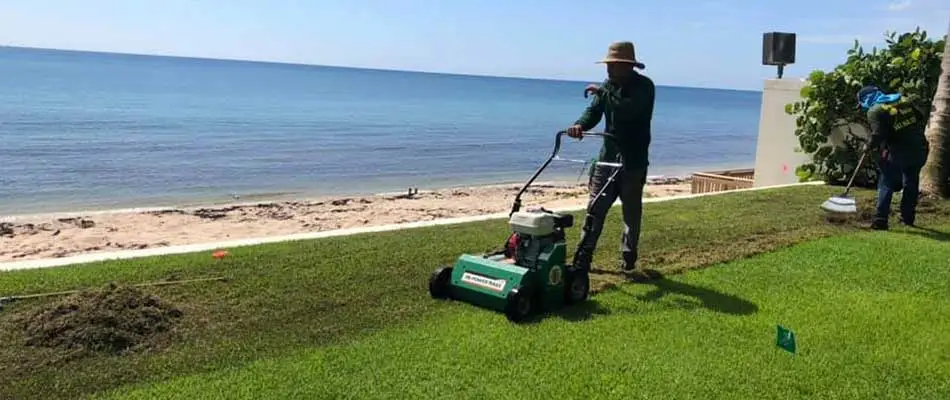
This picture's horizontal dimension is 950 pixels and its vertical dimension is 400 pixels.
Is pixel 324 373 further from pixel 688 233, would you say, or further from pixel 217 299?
pixel 688 233

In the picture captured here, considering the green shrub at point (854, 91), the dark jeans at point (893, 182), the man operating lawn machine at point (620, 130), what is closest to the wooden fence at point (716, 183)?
the green shrub at point (854, 91)

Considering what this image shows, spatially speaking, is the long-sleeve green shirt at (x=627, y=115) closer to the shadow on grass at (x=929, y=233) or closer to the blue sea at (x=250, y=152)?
the shadow on grass at (x=929, y=233)

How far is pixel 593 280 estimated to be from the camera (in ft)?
19.6

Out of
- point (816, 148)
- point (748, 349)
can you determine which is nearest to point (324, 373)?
point (748, 349)

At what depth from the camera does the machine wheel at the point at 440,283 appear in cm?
530

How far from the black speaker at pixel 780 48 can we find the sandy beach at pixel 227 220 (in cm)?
441

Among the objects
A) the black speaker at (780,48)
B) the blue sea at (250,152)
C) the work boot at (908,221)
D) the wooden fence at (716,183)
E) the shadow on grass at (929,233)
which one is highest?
the black speaker at (780,48)

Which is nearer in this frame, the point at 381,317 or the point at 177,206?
the point at 381,317

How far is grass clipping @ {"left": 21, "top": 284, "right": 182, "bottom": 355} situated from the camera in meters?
4.27

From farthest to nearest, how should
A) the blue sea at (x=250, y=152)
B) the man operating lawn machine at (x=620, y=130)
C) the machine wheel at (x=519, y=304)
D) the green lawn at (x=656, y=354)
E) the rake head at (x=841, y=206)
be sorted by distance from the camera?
the blue sea at (x=250, y=152)
the rake head at (x=841, y=206)
the man operating lawn machine at (x=620, y=130)
the machine wheel at (x=519, y=304)
the green lawn at (x=656, y=354)

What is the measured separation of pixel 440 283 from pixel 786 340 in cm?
219

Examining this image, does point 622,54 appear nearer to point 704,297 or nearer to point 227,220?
point 704,297

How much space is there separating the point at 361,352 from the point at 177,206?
1434 cm

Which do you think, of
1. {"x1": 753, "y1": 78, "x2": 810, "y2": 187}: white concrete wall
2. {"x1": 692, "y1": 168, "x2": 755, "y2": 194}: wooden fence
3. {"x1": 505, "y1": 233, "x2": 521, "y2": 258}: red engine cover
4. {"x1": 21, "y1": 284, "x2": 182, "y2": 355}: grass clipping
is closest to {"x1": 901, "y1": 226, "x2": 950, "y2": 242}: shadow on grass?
{"x1": 505, "y1": 233, "x2": 521, "y2": 258}: red engine cover
